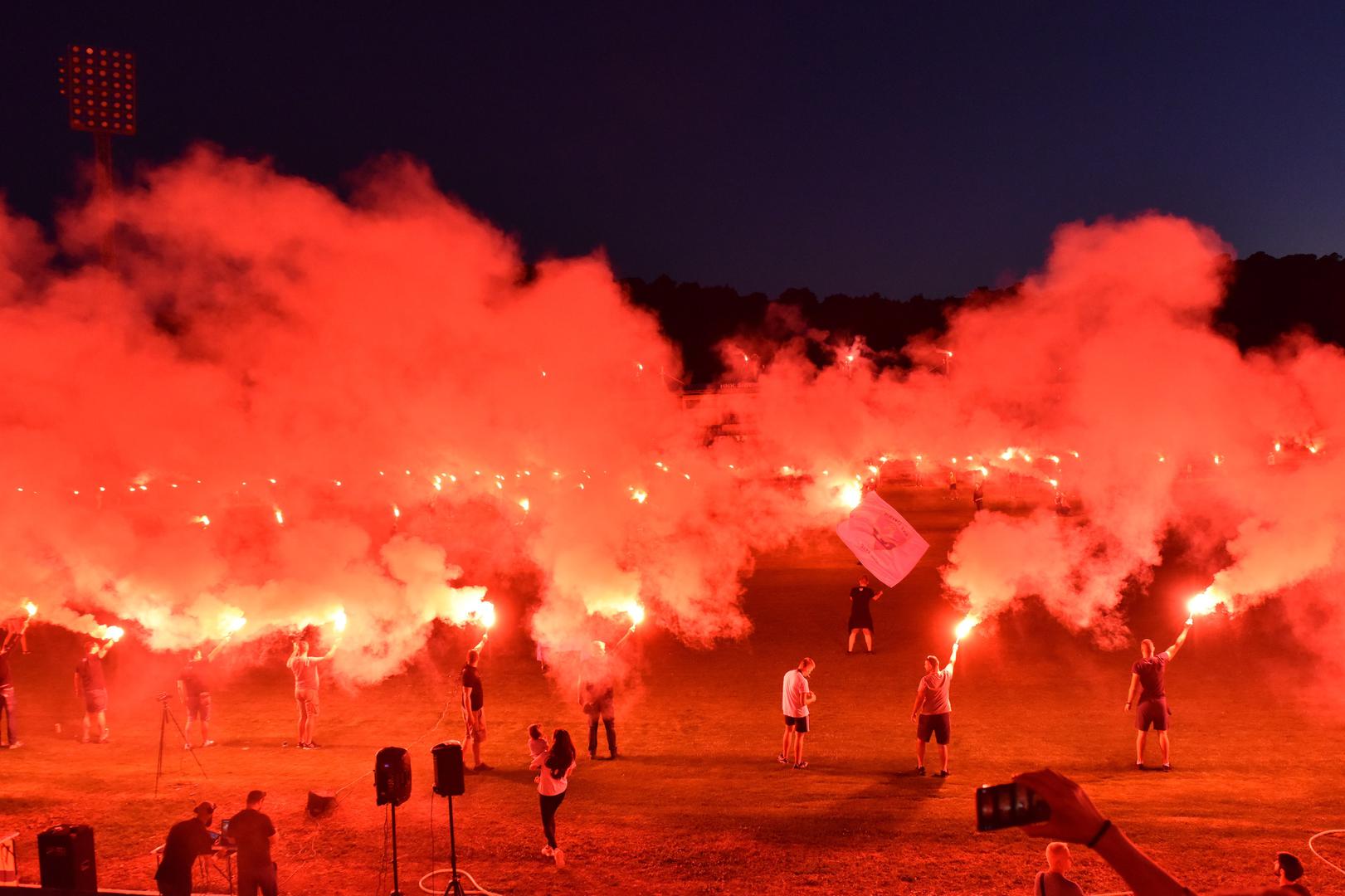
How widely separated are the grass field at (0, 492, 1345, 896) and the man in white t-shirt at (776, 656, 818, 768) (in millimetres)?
319

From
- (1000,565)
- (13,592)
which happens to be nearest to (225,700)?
(13,592)

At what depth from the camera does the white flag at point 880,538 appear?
16.1m

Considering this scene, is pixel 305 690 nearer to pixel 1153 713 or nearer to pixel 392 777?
pixel 392 777

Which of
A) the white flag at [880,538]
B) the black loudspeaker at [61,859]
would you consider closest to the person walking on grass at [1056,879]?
the black loudspeaker at [61,859]

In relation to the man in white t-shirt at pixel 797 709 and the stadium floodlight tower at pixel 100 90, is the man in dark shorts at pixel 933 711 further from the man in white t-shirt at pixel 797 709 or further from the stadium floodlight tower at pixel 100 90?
the stadium floodlight tower at pixel 100 90

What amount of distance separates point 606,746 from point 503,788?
5.83ft

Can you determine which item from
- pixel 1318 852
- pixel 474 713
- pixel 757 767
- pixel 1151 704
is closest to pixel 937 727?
pixel 757 767

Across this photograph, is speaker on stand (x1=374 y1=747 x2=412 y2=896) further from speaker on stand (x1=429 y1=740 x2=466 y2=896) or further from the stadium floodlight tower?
the stadium floodlight tower

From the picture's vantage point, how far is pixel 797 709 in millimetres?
10344

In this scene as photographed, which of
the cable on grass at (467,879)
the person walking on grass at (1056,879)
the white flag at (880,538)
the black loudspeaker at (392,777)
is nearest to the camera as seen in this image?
the person walking on grass at (1056,879)

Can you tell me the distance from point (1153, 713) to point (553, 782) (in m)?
6.56

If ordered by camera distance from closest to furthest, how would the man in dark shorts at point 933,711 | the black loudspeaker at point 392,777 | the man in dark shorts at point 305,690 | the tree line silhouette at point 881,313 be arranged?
the black loudspeaker at point 392,777 → the man in dark shorts at point 933,711 → the man in dark shorts at point 305,690 → the tree line silhouette at point 881,313

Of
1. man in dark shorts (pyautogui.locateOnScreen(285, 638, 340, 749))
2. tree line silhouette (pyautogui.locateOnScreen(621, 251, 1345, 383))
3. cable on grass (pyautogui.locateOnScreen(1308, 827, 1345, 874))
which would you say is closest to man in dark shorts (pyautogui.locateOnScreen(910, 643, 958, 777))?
cable on grass (pyautogui.locateOnScreen(1308, 827, 1345, 874))

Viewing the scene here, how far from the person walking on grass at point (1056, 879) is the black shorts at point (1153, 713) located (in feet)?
16.2
